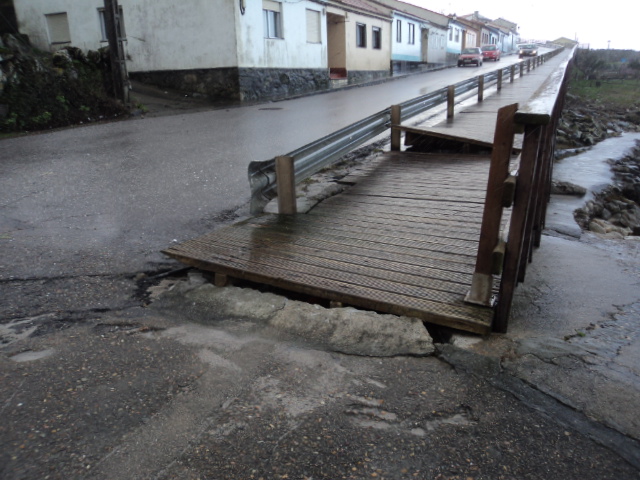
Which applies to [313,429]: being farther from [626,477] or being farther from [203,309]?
[203,309]

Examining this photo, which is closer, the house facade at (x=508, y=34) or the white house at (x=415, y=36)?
the white house at (x=415, y=36)

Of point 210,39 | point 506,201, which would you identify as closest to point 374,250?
point 506,201

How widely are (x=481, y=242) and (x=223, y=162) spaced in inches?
217

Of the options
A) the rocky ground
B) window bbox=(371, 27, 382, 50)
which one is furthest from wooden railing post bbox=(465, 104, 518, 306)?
window bbox=(371, 27, 382, 50)

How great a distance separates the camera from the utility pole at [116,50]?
44.3ft

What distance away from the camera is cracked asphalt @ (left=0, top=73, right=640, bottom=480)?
192cm

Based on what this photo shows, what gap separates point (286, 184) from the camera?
4.71 meters

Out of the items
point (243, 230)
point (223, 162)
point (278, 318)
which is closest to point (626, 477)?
point (278, 318)

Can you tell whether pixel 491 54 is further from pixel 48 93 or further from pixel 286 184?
pixel 286 184

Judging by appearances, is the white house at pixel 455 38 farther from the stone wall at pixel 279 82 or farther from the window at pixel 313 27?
the stone wall at pixel 279 82

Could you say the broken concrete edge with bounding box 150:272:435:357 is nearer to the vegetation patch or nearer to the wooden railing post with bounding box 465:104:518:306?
the wooden railing post with bounding box 465:104:518:306

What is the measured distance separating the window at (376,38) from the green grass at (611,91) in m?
11.6

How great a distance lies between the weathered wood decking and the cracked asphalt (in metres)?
0.19

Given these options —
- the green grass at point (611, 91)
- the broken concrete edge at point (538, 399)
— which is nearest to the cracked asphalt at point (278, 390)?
the broken concrete edge at point (538, 399)
